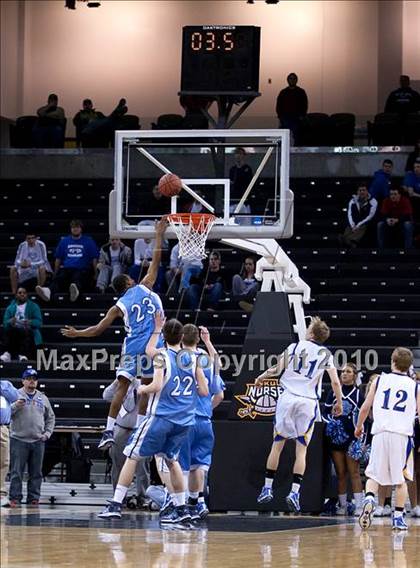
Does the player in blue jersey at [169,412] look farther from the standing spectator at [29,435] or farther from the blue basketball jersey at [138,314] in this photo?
the standing spectator at [29,435]

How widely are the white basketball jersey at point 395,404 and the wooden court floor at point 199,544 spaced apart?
988 millimetres

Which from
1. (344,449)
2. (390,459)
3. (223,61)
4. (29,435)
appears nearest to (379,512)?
(344,449)

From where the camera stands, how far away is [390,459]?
13.2 meters

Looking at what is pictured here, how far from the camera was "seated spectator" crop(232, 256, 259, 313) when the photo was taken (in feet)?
72.2

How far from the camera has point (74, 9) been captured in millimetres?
30906

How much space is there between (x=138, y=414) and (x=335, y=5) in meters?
18.2

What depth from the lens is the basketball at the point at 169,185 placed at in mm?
14562

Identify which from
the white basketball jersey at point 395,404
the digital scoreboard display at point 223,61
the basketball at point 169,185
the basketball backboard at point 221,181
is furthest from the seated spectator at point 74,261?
the white basketball jersey at point 395,404

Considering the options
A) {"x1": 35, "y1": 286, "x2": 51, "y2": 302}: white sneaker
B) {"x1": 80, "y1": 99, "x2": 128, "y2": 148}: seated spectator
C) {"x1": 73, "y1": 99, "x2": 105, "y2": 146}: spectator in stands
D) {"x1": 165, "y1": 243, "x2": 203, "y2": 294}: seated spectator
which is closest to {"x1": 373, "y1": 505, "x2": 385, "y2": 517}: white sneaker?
{"x1": 165, "y1": 243, "x2": 203, "y2": 294}: seated spectator

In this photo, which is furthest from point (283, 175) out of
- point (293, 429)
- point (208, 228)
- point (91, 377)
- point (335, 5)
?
point (335, 5)

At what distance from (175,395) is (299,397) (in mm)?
2653

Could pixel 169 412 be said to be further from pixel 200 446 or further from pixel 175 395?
pixel 200 446

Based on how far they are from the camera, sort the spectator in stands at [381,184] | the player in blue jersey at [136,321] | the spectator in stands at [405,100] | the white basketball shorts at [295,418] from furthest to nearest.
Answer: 1. the spectator in stands at [405,100]
2. the spectator in stands at [381,184]
3. the white basketball shorts at [295,418]
4. the player in blue jersey at [136,321]

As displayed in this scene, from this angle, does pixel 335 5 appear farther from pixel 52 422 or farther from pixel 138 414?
pixel 138 414
